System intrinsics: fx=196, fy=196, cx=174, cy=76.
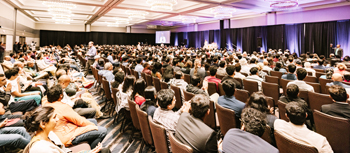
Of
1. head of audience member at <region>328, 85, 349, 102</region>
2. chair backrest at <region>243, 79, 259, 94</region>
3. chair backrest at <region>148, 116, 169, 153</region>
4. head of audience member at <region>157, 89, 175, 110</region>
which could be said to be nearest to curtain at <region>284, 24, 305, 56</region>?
chair backrest at <region>243, 79, 259, 94</region>

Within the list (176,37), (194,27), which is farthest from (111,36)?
(194,27)

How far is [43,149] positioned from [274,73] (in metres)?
5.95

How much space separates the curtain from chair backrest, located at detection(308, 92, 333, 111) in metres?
12.3

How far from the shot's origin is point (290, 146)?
1.69 metres

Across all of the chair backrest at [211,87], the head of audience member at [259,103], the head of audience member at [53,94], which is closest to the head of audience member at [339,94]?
the head of audience member at [259,103]

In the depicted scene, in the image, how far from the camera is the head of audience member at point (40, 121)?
5.41 feet

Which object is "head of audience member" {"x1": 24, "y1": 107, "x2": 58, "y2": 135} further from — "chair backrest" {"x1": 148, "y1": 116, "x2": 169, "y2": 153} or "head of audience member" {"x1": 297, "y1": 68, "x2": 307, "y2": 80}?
"head of audience member" {"x1": 297, "y1": 68, "x2": 307, "y2": 80}

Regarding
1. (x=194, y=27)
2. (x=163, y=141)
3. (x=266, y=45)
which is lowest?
(x=163, y=141)

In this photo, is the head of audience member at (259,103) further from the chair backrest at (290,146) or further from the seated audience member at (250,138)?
the seated audience member at (250,138)

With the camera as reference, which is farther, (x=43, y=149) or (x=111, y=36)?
(x=111, y=36)

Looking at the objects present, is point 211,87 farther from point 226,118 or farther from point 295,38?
point 295,38

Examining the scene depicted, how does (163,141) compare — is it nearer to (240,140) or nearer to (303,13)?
(240,140)

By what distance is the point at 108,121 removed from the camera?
4320mm

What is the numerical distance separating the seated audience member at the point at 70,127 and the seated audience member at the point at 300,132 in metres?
2.14
